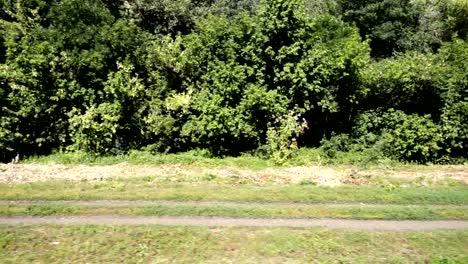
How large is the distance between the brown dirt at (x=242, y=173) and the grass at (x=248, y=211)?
314cm

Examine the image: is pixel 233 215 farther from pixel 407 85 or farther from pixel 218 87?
pixel 407 85

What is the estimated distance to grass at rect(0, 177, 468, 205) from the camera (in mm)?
14969

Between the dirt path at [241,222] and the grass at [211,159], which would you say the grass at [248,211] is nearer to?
the dirt path at [241,222]

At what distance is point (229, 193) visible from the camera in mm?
15438

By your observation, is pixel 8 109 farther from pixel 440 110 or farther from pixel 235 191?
pixel 440 110

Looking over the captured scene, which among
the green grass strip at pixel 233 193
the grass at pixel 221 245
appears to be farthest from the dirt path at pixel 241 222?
the green grass strip at pixel 233 193

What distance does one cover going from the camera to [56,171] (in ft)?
61.6

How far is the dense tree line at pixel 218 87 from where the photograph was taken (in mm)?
20484

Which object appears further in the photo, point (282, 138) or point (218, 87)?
point (218, 87)


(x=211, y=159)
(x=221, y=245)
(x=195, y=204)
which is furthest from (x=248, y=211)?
(x=211, y=159)

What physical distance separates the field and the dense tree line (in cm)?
228

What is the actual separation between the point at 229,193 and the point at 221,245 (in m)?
3.69

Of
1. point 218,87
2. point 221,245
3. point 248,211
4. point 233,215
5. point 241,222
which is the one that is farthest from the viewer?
point 218,87

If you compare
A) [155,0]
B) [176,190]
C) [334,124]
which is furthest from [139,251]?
[155,0]
